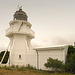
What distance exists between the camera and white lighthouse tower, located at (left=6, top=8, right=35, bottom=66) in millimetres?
19906

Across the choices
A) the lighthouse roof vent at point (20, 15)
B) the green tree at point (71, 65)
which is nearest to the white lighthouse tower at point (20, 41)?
the lighthouse roof vent at point (20, 15)

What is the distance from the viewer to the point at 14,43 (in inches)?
833

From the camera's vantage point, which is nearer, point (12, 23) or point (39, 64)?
point (39, 64)

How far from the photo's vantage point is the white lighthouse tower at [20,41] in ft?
65.3

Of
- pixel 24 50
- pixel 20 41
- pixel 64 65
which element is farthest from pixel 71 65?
pixel 20 41

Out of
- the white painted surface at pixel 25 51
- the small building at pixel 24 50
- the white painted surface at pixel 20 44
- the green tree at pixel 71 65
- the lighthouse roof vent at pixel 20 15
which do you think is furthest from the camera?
the lighthouse roof vent at pixel 20 15

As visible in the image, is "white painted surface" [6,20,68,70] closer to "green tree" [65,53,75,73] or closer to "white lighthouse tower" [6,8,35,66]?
"white lighthouse tower" [6,8,35,66]

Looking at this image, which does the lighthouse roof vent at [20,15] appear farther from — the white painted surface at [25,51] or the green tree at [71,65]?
the green tree at [71,65]

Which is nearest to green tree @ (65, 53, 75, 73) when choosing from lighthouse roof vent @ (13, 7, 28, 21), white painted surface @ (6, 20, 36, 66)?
white painted surface @ (6, 20, 36, 66)

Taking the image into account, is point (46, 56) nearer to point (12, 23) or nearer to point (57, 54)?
point (57, 54)

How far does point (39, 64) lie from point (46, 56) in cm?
193

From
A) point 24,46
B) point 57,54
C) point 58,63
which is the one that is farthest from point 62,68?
point 24,46

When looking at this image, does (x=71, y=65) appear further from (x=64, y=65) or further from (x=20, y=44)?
(x=20, y=44)

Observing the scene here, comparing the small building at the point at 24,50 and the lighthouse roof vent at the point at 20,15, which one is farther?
the lighthouse roof vent at the point at 20,15
